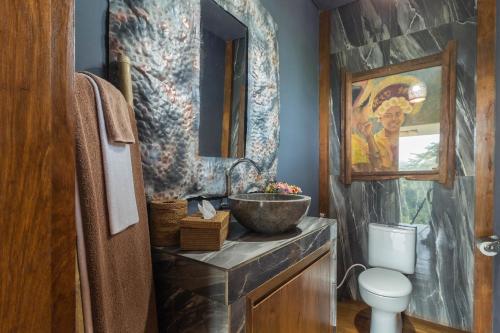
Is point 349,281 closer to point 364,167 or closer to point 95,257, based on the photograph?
point 364,167

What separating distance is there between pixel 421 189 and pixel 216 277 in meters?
1.94

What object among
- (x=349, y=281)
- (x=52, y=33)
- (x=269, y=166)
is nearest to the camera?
(x=52, y=33)

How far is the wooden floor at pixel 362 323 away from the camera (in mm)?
1985

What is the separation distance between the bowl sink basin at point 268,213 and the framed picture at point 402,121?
1.38m

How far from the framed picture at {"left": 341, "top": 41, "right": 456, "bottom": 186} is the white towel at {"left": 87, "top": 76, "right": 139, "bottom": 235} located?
199 cm

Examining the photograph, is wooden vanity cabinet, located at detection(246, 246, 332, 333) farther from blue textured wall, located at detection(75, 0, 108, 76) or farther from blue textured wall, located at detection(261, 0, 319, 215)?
blue textured wall, located at detection(75, 0, 108, 76)

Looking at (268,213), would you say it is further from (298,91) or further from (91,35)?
(298,91)

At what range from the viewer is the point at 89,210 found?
645 millimetres

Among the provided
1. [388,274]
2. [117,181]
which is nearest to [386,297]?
[388,274]

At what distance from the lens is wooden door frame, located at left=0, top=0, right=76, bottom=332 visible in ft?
1.19

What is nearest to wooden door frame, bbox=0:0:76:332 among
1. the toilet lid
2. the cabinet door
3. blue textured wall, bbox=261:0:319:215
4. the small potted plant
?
the cabinet door

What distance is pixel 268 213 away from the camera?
3.52 ft

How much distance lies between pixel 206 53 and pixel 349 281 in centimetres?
225

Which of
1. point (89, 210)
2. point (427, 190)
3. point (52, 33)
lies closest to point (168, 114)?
point (89, 210)
